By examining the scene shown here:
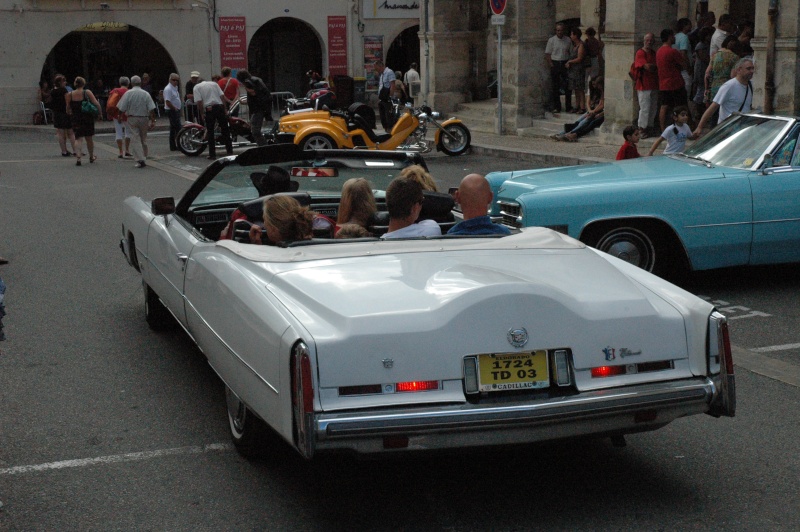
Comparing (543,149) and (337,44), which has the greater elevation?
(337,44)

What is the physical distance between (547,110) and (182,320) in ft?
61.5

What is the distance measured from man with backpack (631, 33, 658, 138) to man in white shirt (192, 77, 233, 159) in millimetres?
7977

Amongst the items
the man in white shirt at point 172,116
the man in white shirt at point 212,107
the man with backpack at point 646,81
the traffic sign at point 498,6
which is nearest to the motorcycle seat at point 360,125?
the man in white shirt at point 212,107

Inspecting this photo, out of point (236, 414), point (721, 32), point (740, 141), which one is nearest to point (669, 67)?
point (721, 32)

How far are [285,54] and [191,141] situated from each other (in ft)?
63.3

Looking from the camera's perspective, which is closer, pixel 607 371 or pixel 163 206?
pixel 607 371

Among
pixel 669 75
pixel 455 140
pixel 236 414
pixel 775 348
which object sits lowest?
pixel 775 348

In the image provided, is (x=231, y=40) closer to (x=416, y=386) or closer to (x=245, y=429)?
(x=245, y=429)

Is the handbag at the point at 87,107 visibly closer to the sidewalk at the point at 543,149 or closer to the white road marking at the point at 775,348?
the sidewalk at the point at 543,149

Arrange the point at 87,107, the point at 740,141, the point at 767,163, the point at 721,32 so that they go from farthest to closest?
the point at 87,107 → the point at 721,32 → the point at 740,141 → the point at 767,163

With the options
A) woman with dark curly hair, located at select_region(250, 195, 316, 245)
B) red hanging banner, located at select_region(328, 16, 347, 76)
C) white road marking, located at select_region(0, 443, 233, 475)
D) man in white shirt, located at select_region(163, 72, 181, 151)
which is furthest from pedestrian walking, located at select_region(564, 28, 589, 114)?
white road marking, located at select_region(0, 443, 233, 475)

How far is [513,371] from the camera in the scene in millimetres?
4348

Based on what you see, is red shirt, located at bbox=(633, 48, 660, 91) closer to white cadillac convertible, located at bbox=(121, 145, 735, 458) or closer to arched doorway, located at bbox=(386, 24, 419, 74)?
white cadillac convertible, located at bbox=(121, 145, 735, 458)

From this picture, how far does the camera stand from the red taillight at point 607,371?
4.43 meters
